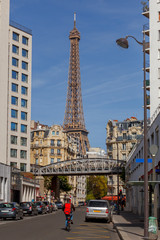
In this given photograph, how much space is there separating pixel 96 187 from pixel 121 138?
27606mm

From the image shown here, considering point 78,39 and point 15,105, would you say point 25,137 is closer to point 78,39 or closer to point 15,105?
point 15,105

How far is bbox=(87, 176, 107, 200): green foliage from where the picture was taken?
13988 centimetres

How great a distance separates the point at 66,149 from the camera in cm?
12850

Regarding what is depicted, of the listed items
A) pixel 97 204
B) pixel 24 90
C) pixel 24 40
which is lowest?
pixel 97 204

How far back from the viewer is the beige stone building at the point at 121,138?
118 metres

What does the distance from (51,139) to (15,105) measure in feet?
147

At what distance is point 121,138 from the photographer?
121 metres

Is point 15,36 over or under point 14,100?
over

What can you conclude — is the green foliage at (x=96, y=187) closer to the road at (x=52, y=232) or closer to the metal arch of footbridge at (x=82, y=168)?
the metal arch of footbridge at (x=82, y=168)

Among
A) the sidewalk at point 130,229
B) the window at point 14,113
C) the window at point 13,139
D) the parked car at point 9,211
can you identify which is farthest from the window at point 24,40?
the sidewalk at point 130,229

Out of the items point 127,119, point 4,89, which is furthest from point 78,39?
point 4,89

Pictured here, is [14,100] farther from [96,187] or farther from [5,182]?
[96,187]

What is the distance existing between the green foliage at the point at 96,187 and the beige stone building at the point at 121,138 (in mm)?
17637

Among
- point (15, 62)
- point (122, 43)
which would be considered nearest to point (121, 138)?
point (15, 62)
